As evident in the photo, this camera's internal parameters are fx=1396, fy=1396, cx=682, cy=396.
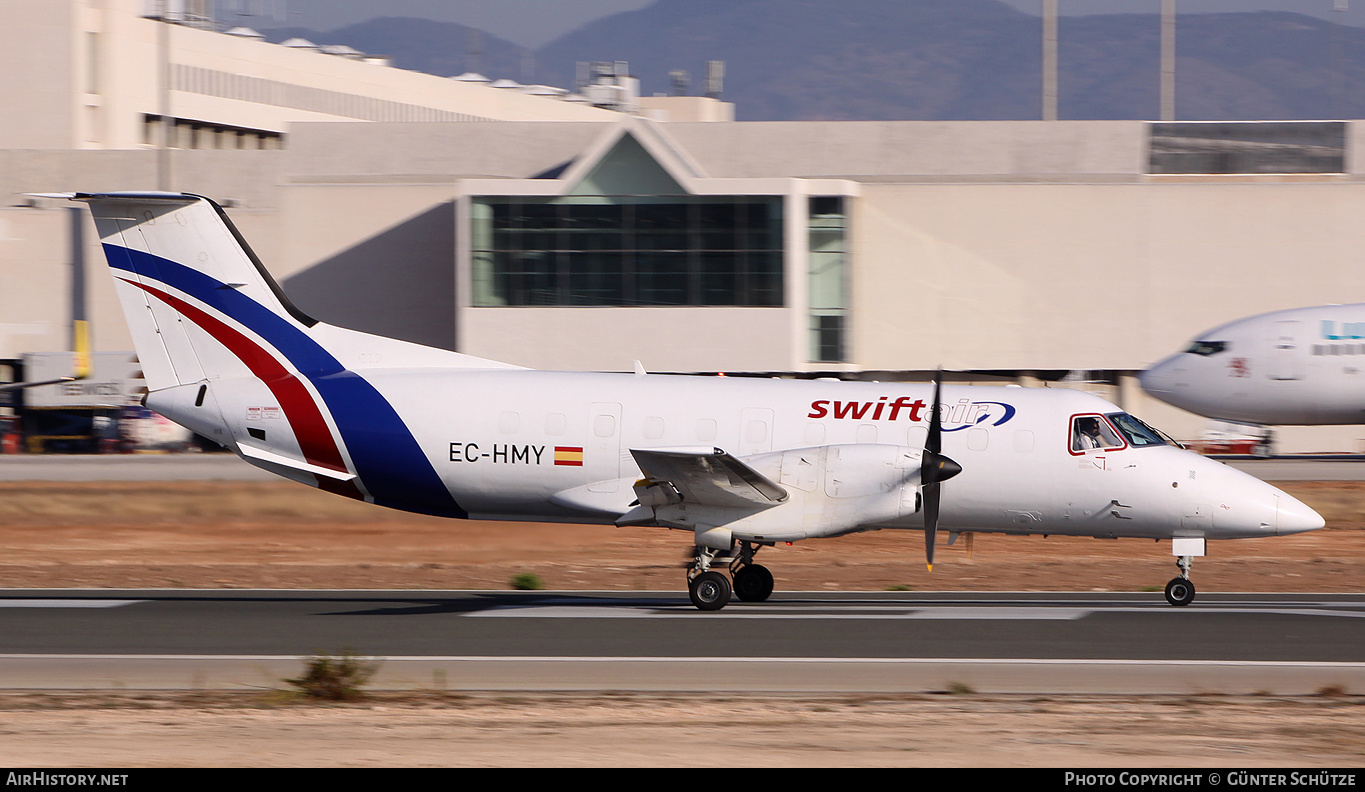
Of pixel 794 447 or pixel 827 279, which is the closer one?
pixel 794 447

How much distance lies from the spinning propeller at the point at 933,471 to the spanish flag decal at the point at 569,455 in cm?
471

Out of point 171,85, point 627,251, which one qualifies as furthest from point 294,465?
point 171,85

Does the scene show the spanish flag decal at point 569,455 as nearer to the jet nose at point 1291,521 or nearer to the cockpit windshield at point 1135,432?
the cockpit windshield at point 1135,432

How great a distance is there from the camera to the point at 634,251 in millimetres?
Result: 51219

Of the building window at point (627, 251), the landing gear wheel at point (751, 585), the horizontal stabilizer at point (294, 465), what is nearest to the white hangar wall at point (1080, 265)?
the building window at point (627, 251)

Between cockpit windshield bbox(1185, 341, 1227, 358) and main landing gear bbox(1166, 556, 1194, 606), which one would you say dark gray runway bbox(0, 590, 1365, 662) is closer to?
main landing gear bbox(1166, 556, 1194, 606)

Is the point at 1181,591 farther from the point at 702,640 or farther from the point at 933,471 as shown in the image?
the point at 702,640

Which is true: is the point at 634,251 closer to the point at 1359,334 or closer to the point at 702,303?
the point at 702,303

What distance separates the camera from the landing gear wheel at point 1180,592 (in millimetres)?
19547

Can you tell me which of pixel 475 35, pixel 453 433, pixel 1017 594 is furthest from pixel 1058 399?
pixel 475 35

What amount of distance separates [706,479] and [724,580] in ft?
Result: 5.54

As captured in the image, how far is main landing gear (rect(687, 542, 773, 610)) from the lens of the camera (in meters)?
19.1

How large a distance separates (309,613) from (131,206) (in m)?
6.60

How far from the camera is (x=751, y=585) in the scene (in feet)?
66.8
